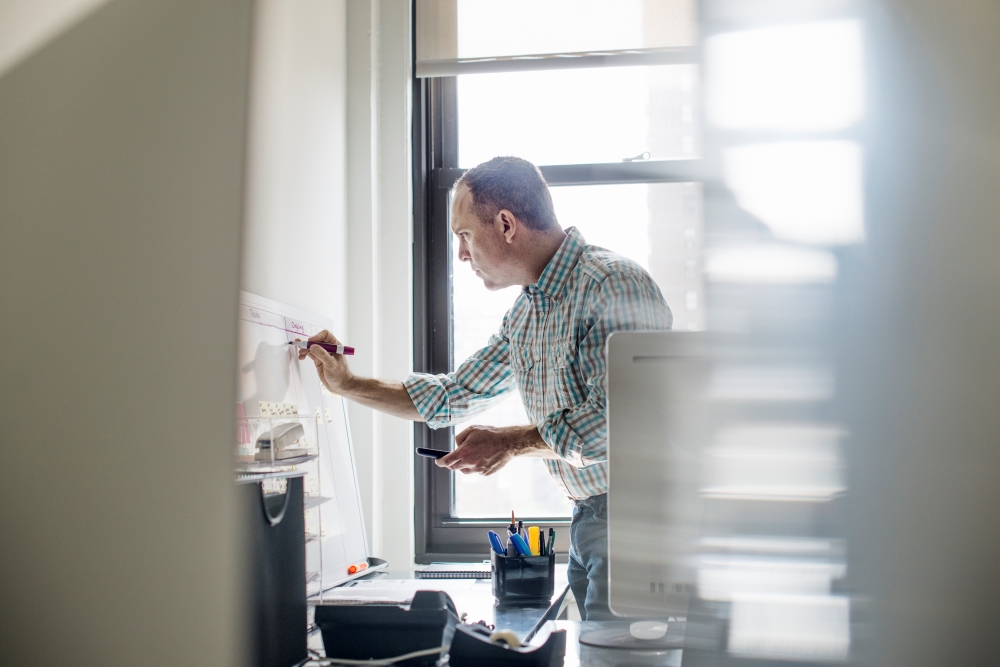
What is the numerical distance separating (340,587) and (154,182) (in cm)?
82

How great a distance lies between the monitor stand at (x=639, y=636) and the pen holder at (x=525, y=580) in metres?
0.26

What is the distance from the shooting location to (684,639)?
762mm

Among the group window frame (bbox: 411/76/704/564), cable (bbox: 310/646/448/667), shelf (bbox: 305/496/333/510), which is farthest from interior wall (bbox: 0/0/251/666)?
window frame (bbox: 411/76/704/564)

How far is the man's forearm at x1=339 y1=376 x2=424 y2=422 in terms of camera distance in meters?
1.56

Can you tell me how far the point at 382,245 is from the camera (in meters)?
1.91

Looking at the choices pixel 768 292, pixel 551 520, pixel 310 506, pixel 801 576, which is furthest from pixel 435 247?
pixel 801 576

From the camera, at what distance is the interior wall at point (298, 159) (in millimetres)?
1354

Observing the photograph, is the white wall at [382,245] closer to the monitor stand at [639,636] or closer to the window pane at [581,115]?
the window pane at [581,115]

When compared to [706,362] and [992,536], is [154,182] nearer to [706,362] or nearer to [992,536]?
[706,362]

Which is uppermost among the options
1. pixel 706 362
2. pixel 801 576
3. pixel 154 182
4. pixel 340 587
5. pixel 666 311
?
pixel 154 182

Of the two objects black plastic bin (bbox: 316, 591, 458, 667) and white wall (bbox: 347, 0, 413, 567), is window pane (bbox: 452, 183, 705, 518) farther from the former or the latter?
black plastic bin (bbox: 316, 591, 458, 667)

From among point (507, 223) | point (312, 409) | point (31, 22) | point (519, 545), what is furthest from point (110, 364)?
point (507, 223)

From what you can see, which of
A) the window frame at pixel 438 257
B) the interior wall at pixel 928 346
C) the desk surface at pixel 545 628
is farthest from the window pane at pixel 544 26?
the desk surface at pixel 545 628

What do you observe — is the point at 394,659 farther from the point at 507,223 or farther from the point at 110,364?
the point at 507,223
